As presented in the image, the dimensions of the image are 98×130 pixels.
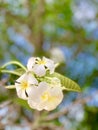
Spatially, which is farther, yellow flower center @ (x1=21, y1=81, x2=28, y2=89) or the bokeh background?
the bokeh background

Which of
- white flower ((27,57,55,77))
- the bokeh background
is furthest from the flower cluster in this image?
the bokeh background

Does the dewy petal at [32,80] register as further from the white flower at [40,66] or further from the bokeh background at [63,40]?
the bokeh background at [63,40]


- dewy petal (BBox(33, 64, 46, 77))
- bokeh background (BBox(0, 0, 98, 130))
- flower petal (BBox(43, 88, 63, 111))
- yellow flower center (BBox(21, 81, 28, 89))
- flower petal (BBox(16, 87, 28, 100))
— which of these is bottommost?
flower petal (BBox(43, 88, 63, 111))

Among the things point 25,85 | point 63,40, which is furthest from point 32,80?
point 63,40

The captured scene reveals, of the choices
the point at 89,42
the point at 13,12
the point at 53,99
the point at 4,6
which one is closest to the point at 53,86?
the point at 53,99

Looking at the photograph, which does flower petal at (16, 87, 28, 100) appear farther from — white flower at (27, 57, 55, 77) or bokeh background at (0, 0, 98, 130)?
bokeh background at (0, 0, 98, 130)

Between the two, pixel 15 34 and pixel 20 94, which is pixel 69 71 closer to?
pixel 15 34

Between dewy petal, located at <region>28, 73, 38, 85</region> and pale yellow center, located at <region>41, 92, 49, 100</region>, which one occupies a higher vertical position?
dewy petal, located at <region>28, 73, 38, 85</region>

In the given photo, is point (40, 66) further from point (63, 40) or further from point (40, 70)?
point (63, 40)
